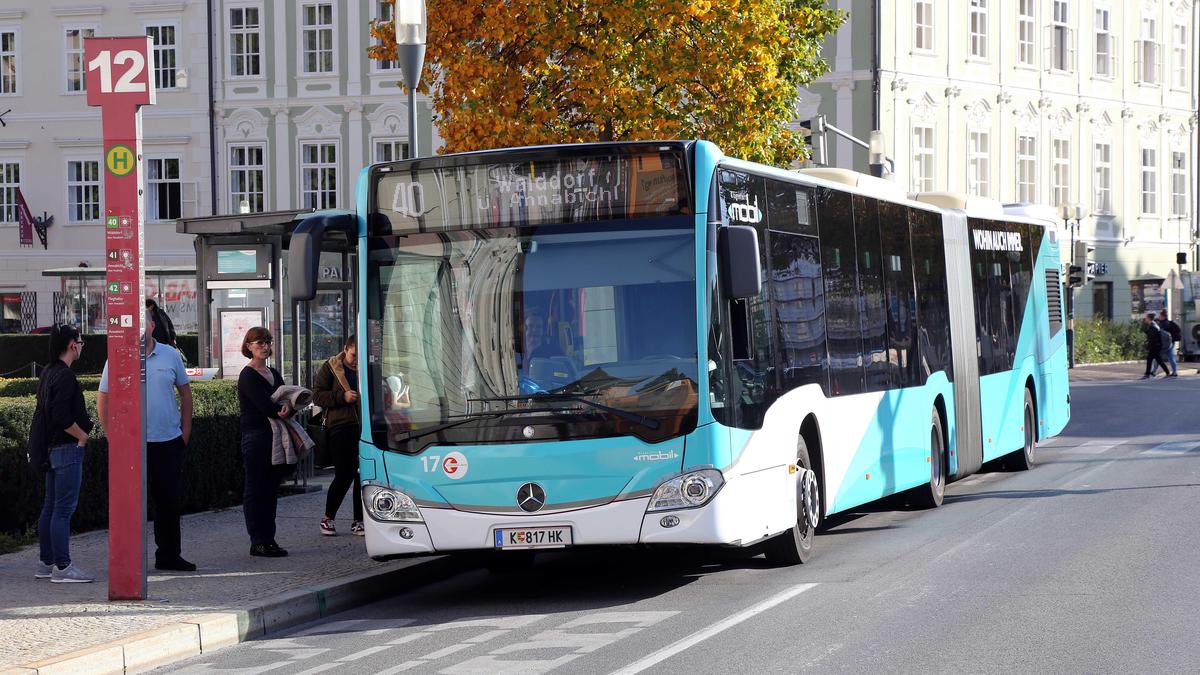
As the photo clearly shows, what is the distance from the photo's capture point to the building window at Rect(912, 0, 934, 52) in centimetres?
4816

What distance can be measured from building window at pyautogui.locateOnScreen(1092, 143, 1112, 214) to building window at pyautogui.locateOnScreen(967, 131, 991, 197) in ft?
19.1

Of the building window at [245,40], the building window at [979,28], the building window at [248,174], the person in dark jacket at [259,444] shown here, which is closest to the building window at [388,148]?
the building window at [248,174]

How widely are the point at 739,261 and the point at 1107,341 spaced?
44.0 m

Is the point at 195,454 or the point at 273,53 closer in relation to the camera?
the point at 195,454

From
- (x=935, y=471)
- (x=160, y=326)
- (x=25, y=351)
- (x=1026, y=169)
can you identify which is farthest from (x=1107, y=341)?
(x=160, y=326)

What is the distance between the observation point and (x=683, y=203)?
11.2 meters

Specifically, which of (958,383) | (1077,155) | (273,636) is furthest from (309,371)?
(1077,155)

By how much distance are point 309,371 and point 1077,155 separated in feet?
128

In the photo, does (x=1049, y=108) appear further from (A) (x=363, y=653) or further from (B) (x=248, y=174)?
(A) (x=363, y=653)

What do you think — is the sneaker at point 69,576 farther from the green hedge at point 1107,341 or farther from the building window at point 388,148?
the green hedge at point 1107,341

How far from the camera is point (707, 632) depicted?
384 inches

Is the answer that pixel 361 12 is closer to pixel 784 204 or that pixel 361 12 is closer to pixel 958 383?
pixel 958 383

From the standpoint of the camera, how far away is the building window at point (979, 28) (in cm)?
4991

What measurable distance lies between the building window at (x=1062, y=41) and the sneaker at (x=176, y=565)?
44407mm
